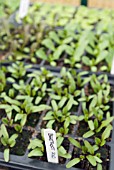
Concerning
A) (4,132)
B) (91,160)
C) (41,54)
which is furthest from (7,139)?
(41,54)

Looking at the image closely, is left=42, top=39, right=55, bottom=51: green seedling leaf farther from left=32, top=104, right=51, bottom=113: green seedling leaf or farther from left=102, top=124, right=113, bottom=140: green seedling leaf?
left=102, top=124, right=113, bottom=140: green seedling leaf

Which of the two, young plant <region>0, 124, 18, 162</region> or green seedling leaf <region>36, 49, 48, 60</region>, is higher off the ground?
green seedling leaf <region>36, 49, 48, 60</region>

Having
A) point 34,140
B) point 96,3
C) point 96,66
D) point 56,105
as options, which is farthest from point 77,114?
point 96,3

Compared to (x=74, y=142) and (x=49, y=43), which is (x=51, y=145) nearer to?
(x=74, y=142)

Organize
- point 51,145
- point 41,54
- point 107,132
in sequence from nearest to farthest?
point 51,145
point 107,132
point 41,54

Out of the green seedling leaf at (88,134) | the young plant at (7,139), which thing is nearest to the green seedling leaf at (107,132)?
the green seedling leaf at (88,134)

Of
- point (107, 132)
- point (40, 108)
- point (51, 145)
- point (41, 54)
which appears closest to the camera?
point (51, 145)

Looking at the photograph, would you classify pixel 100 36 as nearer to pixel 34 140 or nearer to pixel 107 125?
pixel 107 125

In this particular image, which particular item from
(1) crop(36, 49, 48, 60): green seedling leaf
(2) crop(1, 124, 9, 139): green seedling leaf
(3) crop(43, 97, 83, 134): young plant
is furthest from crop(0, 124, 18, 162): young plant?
(1) crop(36, 49, 48, 60): green seedling leaf

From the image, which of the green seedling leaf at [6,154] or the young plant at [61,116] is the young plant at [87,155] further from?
the green seedling leaf at [6,154]
